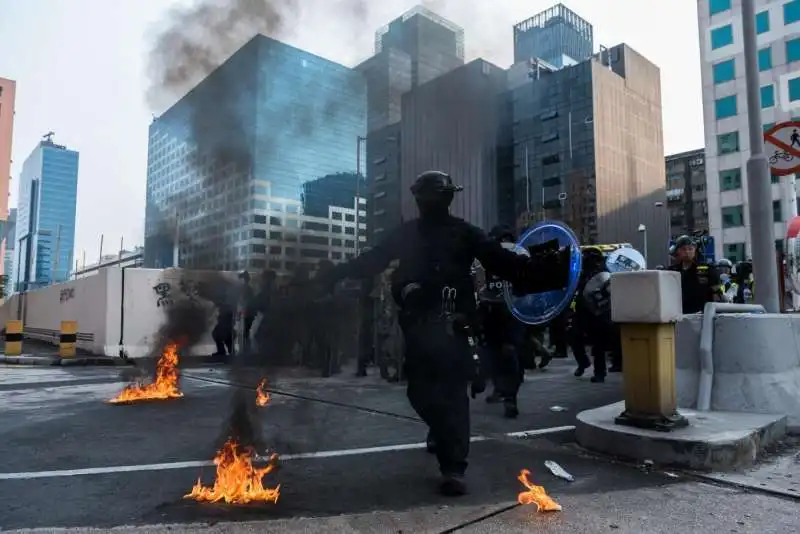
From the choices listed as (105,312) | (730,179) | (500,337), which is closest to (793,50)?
(730,179)

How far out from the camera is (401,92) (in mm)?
2969

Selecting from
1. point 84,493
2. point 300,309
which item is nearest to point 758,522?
Result: point 300,309

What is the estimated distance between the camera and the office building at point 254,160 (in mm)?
2480

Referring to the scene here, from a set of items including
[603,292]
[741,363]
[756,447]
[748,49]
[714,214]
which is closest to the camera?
[756,447]

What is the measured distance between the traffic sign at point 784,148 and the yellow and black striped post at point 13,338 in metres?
15.6

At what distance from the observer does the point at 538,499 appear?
2801 mm

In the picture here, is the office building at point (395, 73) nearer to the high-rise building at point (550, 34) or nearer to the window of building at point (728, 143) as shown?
the high-rise building at point (550, 34)

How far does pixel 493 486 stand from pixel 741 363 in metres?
2.75

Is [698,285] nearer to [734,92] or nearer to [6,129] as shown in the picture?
[734,92]

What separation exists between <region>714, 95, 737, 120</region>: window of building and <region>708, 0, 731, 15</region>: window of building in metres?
5.74

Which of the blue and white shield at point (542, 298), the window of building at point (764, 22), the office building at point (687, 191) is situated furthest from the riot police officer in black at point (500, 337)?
the office building at point (687, 191)

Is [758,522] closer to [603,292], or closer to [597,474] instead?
[597,474]

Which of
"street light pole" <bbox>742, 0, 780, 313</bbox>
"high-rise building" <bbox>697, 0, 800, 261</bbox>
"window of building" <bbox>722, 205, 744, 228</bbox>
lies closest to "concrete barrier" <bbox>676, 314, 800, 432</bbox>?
"street light pole" <bbox>742, 0, 780, 313</bbox>

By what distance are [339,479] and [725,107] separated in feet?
137
